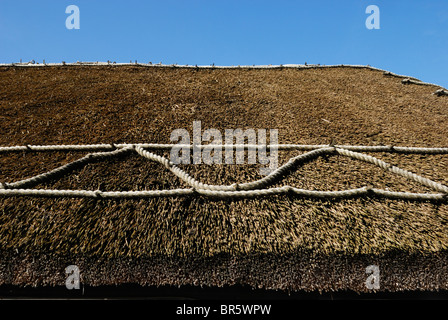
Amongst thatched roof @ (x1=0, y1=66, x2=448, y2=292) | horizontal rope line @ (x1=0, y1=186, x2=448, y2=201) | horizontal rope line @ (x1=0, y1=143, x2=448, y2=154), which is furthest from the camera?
horizontal rope line @ (x1=0, y1=143, x2=448, y2=154)

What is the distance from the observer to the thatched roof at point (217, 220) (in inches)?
59.9

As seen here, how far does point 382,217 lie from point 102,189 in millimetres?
1942

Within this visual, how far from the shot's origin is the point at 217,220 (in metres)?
1.63

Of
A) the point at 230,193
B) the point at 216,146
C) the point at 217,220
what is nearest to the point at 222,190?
the point at 230,193

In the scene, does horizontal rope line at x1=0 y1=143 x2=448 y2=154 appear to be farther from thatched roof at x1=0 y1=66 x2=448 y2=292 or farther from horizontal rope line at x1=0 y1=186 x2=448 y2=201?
horizontal rope line at x1=0 y1=186 x2=448 y2=201

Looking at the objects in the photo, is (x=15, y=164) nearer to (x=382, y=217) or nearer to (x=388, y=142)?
(x=382, y=217)

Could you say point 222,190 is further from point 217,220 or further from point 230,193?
point 217,220

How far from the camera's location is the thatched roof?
1522 millimetres

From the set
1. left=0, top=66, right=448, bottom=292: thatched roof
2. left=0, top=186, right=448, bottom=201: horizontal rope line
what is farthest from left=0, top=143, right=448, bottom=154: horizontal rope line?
left=0, top=186, right=448, bottom=201: horizontal rope line

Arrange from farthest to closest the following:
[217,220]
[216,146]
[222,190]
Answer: [216,146], [222,190], [217,220]

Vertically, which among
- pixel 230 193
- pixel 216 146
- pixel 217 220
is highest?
pixel 216 146

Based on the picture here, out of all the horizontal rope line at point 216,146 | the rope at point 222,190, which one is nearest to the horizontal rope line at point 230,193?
the rope at point 222,190

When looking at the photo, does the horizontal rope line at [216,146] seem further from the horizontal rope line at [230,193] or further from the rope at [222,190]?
the horizontal rope line at [230,193]
